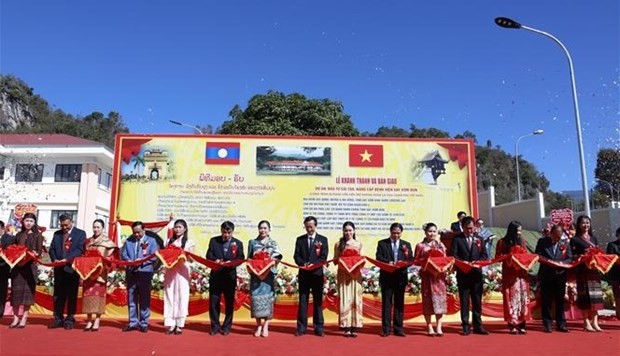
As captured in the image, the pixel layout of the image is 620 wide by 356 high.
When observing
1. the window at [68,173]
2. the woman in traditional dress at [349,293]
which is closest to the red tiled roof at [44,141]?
the window at [68,173]

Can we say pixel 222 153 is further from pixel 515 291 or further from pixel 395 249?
pixel 515 291

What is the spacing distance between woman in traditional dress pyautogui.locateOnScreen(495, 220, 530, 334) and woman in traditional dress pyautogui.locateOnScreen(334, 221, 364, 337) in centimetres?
170

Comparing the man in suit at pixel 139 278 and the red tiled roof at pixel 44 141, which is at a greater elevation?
the red tiled roof at pixel 44 141

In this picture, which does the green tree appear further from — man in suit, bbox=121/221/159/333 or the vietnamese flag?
man in suit, bbox=121/221/159/333

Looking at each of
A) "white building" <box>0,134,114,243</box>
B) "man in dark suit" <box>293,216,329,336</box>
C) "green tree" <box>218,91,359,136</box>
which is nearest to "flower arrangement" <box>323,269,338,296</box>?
"man in dark suit" <box>293,216,329,336</box>

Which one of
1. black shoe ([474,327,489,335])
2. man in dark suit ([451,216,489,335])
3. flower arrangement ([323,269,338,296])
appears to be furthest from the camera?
flower arrangement ([323,269,338,296])

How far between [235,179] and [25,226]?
3.31 meters

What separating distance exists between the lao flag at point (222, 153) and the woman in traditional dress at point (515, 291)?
4.64 m

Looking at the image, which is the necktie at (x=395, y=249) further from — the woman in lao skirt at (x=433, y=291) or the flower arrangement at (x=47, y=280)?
the flower arrangement at (x=47, y=280)

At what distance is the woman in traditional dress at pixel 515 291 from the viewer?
573 cm

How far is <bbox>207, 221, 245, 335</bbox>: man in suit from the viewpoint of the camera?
5.82 m

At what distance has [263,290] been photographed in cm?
579

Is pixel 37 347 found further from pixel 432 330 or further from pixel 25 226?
pixel 432 330

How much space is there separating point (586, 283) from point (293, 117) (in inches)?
635
